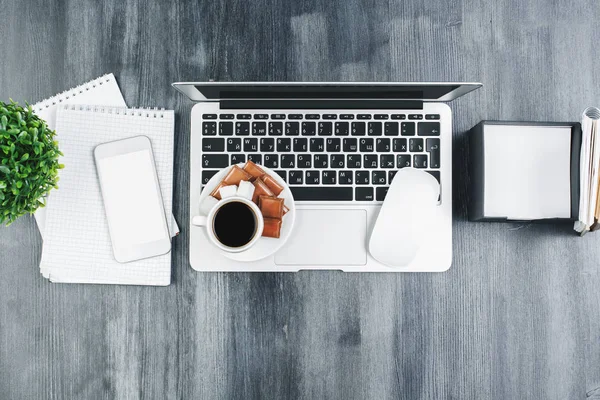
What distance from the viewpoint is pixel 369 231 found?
2.60ft

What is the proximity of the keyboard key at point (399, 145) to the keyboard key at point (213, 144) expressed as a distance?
11.8 inches

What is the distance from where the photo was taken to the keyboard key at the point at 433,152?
0.79m

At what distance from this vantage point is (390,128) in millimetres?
796

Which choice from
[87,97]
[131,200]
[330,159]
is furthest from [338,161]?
[87,97]

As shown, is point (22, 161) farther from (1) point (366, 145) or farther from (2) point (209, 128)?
(1) point (366, 145)

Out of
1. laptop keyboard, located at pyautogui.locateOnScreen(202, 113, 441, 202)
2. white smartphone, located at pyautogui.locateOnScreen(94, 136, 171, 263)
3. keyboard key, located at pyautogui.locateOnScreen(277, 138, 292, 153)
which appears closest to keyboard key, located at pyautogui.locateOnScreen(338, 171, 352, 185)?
laptop keyboard, located at pyautogui.locateOnScreen(202, 113, 441, 202)

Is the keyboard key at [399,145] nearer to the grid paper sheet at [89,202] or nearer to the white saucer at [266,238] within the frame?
the white saucer at [266,238]

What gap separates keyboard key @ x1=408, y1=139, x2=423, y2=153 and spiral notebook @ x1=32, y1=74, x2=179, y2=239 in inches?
20.3

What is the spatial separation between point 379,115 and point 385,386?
48cm

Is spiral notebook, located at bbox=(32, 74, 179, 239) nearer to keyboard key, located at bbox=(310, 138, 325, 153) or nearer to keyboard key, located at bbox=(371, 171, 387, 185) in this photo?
keyboard key, located at bbox=(310, 138, 325, 153)

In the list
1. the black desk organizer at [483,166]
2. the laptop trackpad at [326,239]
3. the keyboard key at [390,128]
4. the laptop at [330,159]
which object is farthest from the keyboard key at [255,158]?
the black desk organizer at [483,166]

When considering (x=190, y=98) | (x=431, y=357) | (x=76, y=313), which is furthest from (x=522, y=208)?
(x=76, y=313)

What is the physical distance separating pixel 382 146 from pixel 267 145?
0.66ft

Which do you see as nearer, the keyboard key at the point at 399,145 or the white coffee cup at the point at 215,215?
the white coffee cup at the point at 215,215
